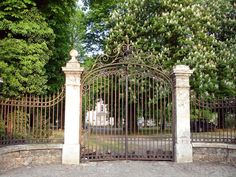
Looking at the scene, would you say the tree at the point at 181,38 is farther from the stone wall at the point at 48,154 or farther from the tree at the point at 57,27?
the stone wall at the point at 48,154

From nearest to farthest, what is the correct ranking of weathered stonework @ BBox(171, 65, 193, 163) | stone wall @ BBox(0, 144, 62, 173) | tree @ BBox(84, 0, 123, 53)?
1. stone wall @ BBox(0, 144, 62, 173)
2. weathered stonework @ BBox(171, 65, 193, 163)
3. tree @ BBox(84, 0, 123, 53)

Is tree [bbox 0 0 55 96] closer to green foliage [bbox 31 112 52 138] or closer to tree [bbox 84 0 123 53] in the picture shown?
green foliage [bbox 31 112 52 138]

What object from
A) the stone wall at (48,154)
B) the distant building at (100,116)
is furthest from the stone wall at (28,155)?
the distant building at (100,116)

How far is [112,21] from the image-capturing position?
1900 centimetres

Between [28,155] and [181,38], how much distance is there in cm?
1112

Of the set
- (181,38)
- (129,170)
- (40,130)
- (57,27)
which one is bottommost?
(129,170)

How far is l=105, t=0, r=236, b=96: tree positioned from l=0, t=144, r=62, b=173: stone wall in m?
8.40

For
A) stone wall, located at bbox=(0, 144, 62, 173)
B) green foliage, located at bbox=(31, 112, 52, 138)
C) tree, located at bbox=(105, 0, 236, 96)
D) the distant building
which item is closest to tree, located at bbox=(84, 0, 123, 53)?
tree, located at bbox=(105, 0, 236, 96)

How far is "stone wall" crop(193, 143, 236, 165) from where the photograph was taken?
Result: 10.5 meters

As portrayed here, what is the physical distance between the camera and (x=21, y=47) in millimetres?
12602

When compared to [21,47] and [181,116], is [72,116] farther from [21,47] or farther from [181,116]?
[21,47]

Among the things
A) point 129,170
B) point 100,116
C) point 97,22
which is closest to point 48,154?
point 100,116

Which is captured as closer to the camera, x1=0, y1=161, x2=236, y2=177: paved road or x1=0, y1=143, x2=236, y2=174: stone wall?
x1=0, y1=161, x2=236, y2=177: paved road

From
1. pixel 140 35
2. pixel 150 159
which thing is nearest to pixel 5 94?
pixel 150 159
